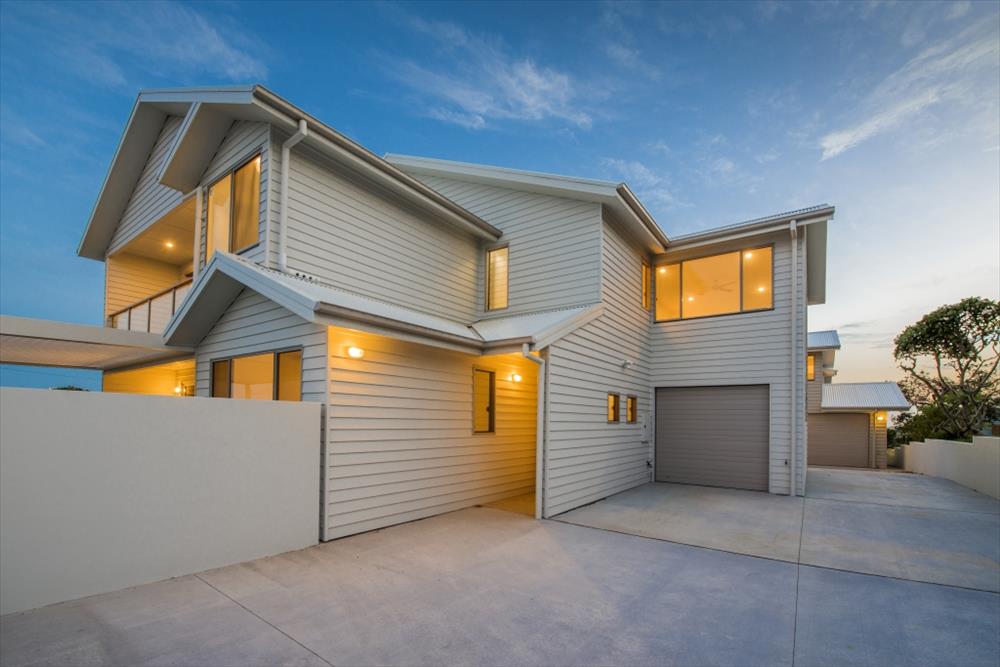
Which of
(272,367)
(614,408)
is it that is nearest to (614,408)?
(614,408)

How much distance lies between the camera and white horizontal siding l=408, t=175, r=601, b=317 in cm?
890

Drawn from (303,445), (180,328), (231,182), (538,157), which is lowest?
(303,445)

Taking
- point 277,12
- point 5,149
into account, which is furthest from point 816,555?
point 5,149

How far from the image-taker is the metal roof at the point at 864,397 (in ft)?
57.0

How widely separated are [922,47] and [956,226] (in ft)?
24.8

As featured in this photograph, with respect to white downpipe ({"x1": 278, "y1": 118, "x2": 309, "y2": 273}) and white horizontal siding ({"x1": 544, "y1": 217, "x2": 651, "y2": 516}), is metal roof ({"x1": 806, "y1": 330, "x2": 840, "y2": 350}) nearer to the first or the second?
white horizontal siding ({"x1": 544, "y1": 217, "x2": 651, "y2": 516})

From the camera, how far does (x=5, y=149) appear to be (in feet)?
202

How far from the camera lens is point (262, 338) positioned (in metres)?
6.76

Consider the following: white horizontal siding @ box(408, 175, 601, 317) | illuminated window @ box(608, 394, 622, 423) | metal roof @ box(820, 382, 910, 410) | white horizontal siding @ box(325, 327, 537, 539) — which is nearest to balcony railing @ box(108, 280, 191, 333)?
white horizontal siding @ box(325, 327, 537, 539)

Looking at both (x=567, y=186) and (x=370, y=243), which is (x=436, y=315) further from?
(x=567, y=186)

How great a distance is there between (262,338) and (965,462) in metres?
15.2

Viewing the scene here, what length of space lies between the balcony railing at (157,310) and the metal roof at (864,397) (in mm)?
20929

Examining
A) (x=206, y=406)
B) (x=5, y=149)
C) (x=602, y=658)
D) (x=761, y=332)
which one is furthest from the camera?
(x=5, y=149)

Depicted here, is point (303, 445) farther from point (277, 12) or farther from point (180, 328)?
point (277, 12)
